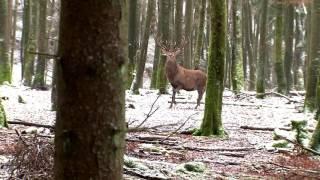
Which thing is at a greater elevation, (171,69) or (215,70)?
(171,69)

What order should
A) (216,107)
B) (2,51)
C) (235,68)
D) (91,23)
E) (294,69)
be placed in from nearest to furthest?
(91,23) → (216,107) → (2,51) → (235,68) → (294,69)

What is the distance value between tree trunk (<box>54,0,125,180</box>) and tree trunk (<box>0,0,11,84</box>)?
1788 centimetres

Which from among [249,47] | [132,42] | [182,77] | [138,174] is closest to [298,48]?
[249,47]

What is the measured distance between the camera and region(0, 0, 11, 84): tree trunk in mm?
19538

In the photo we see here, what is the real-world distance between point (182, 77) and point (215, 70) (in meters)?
8.14

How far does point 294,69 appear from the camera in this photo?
4244cm

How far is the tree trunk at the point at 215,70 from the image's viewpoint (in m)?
10.5

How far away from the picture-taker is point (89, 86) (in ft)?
8.09

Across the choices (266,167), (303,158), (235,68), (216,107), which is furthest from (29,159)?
(235,68)

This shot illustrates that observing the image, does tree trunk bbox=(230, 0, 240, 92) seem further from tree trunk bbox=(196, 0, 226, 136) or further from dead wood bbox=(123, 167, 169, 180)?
dead wood bbox=(123, 167, 169, 180)

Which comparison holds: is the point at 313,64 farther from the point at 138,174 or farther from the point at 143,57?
the point at 138,174

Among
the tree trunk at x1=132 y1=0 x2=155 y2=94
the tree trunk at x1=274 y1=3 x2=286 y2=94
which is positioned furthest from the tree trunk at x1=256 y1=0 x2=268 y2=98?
the tree trunk at x1=132 y1=0 x2=155 y2=94

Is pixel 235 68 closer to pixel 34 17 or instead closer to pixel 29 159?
pixel 34 17

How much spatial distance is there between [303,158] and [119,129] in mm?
6151
